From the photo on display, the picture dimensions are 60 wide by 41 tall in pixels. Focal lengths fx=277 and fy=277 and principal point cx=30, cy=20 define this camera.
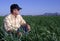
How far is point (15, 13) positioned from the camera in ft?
22.7

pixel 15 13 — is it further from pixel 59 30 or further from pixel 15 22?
pixel 59 30

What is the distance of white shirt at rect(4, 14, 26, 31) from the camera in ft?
22.7

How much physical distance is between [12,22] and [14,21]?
2.7 inches

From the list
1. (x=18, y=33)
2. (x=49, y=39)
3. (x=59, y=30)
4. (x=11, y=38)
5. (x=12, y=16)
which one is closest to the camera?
(x=49, y=39)

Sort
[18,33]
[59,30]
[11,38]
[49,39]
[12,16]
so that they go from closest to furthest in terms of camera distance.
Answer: [49,39], [11,38], [18,33], [12,16], [59,30]

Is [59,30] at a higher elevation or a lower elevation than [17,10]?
lower

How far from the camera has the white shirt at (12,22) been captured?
6.92m

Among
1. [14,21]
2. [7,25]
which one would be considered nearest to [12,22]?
[14,21]

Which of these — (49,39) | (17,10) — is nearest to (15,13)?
(17,10)

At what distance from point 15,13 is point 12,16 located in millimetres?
167

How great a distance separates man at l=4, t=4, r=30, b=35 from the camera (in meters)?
6.89

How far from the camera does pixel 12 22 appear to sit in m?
7.05

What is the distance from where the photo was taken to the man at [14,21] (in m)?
6.89

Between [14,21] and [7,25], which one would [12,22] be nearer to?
[14,21]
